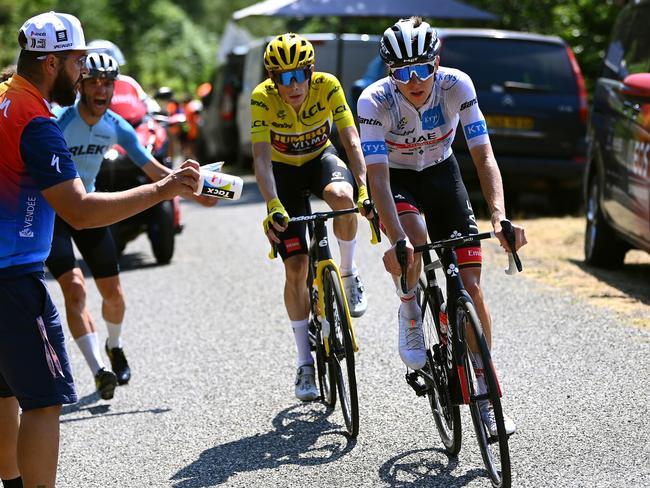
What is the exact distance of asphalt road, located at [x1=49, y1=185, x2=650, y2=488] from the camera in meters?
5.97

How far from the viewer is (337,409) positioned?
24.1 feet

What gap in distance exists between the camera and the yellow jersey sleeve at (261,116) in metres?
7.17

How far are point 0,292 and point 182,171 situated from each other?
849 millimetres

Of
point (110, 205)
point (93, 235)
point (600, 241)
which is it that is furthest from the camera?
point (600, 241)

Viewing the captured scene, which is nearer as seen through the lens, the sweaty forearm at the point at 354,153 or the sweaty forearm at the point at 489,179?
the sweaty forearm at the point at 489,179

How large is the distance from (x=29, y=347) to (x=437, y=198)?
7.71 feet

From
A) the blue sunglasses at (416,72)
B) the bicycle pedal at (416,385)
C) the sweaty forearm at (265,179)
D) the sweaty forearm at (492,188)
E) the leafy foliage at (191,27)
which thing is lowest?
the leafy foliage at (191,27)

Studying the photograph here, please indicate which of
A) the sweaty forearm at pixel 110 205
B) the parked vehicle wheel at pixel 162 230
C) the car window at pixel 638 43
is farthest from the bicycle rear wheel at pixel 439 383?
the parked vehicle wheel at pixel 162 230

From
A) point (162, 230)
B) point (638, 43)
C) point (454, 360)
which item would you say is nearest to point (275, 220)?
point (454, 360)

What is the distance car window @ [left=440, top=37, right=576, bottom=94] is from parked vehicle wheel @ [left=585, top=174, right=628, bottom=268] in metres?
3.21

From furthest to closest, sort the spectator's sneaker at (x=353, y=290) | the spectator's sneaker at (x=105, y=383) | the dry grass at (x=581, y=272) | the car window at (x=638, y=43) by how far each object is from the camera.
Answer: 1. the car window at (x=638, y=43)
2. the dry grass at (x=581, y=272)
3. the spectator's sneaker at (x=105, y=383)
4. the spectator's sneaker at (x=353, y=290)

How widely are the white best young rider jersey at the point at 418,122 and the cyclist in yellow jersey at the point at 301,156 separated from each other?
23.7 inches

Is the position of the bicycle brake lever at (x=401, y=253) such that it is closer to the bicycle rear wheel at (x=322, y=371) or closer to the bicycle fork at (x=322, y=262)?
the bicycle fork at (x=322, y=262)

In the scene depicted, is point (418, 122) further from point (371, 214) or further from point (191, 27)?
point (191, 27)
